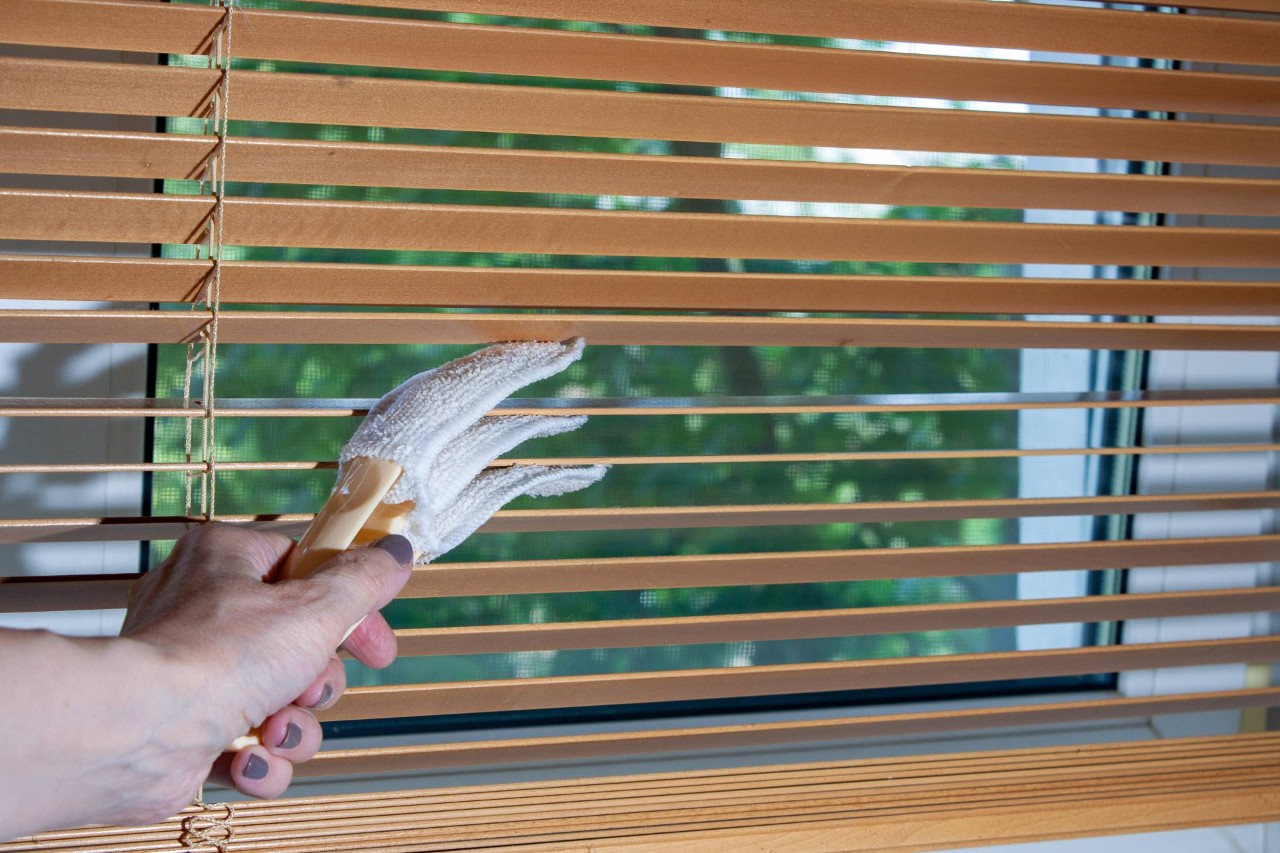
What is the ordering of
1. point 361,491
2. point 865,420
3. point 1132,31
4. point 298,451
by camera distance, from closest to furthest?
point 361,491, point 1132,31, point 298,451, point 865,420

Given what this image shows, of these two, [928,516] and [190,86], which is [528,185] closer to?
[190,86]

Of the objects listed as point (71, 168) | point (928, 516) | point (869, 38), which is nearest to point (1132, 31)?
point (869, 38)

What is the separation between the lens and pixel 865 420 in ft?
3.20

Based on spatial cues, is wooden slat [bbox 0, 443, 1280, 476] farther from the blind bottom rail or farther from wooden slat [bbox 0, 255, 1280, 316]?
the blind bottom rail

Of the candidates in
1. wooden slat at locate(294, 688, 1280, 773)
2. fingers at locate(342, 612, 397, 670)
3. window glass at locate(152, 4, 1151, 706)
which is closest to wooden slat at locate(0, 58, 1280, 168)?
window glass at locate(152, 4, 1151, 706)

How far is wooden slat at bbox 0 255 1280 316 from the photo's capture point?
25.4 inches

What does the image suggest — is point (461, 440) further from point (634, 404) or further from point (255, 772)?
point (255, 772)

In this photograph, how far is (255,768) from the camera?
1.90 ft

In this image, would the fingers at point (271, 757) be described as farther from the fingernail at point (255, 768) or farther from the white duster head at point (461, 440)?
the white duster head at point (461, 440)

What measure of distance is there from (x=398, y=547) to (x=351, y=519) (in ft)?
0.11

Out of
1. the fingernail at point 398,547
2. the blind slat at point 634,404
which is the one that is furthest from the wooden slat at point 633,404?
the fingernail at point 398,547

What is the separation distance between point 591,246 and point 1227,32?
50cm

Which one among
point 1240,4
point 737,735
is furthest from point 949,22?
point 737,735

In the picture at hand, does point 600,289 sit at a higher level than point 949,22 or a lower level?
lower
